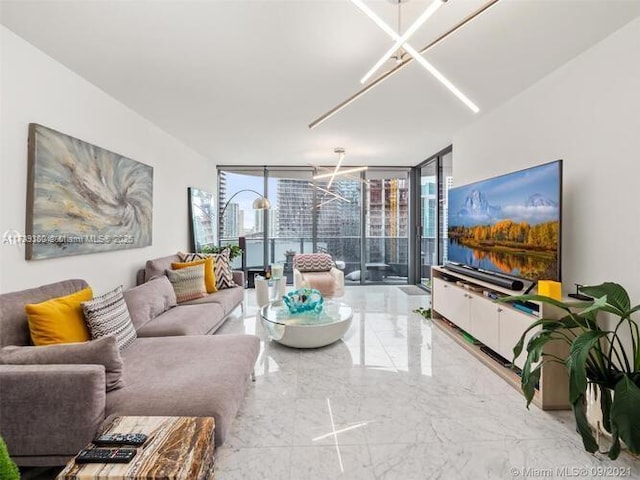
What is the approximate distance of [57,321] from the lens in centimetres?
195

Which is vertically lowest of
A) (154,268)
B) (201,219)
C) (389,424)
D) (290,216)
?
(389,424)

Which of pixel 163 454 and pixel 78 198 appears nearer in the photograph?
pixel 163 454

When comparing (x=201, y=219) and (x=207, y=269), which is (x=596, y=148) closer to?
(x=207, y=269)

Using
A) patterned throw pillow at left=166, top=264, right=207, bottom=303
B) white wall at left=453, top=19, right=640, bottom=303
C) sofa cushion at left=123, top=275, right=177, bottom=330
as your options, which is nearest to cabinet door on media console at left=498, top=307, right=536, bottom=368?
white wall at left=453, top=19, right=640, bottom=303

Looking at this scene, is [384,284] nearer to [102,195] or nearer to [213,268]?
[213,268]

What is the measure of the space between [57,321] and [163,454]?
1.29m

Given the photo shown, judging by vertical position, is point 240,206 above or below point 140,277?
above

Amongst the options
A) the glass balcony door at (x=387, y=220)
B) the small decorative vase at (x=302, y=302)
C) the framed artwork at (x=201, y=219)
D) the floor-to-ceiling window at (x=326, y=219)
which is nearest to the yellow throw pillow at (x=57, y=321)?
the small decorative vase at (x=302, y=302)

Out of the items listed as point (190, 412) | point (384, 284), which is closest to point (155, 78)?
point (190, 412)

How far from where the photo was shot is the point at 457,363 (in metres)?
2.94

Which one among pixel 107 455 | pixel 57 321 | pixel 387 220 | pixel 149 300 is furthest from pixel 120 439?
pixel 387 220

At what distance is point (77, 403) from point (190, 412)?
1.68ft

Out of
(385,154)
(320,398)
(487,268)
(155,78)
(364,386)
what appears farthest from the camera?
Answer: (385,154)

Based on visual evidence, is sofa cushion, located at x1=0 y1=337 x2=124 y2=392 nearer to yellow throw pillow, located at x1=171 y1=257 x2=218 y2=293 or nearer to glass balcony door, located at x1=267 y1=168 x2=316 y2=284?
yellow throw pillow, located at x1=171 y1=257 x2=218 y2=293
